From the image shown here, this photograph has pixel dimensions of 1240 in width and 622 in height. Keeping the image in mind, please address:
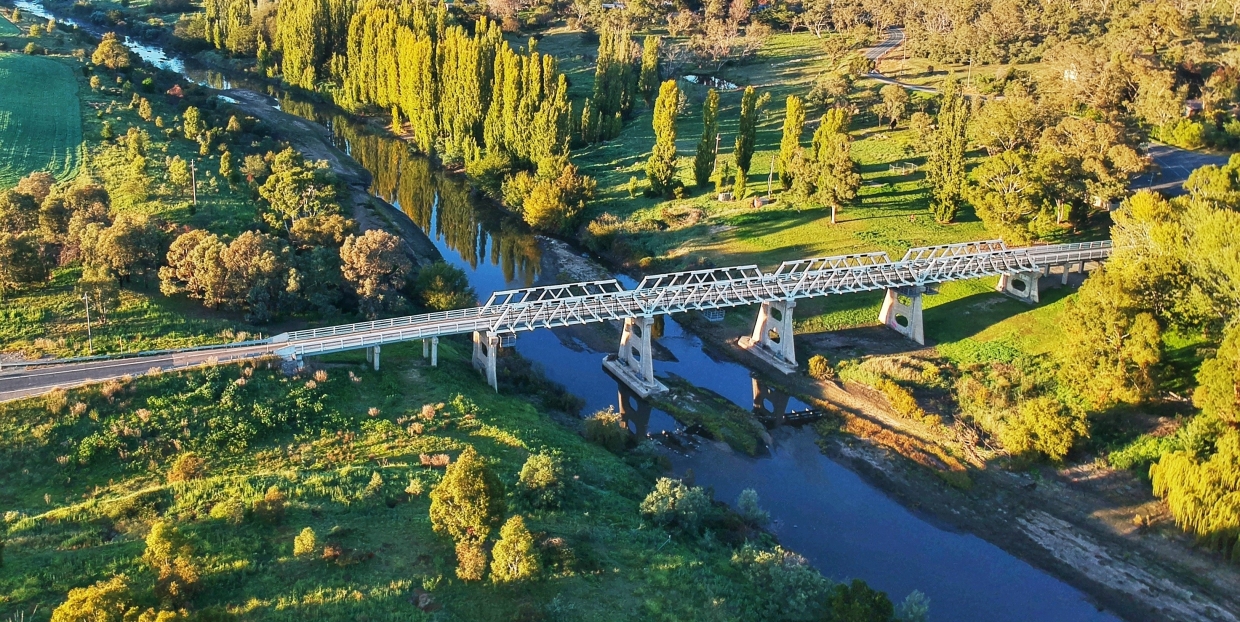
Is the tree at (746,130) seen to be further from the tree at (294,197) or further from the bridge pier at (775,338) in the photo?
the tree at (294,197)

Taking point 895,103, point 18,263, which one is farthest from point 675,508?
point 895,103

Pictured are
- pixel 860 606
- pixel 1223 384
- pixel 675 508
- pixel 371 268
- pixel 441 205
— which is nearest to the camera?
pixel 860 606

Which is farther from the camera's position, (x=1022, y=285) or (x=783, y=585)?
(x=1022, y=285)

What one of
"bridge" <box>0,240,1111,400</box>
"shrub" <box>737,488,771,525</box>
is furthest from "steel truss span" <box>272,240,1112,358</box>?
"shrub" <box>737,488,771,525</box>

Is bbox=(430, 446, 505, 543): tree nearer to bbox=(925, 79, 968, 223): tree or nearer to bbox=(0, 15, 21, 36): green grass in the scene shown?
bbox=(925, 79, 968, 223): tree

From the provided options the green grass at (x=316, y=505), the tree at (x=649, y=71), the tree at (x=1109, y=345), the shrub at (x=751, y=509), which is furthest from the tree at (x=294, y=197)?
the tree at (x=1109, y=345)

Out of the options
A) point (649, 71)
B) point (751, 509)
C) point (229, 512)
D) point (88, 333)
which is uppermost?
point (649, 71)

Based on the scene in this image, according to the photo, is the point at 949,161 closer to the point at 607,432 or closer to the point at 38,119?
the point at 607,432
